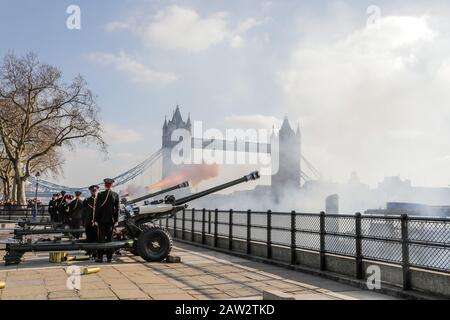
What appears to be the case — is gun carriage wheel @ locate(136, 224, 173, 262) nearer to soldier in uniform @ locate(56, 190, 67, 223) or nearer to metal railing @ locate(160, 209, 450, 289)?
metal railing @ locate(160, 209, 450, 289)

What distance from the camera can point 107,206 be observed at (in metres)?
10.7

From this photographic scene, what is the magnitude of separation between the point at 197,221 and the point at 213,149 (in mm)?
55529

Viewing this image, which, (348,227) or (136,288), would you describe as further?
(348,227)

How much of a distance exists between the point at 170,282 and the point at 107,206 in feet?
10.1

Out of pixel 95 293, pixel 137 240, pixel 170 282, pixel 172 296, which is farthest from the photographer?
pixel 137 240

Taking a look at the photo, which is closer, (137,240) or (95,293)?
(95,293)

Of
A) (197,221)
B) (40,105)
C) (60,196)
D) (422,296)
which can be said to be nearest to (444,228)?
(422,296)

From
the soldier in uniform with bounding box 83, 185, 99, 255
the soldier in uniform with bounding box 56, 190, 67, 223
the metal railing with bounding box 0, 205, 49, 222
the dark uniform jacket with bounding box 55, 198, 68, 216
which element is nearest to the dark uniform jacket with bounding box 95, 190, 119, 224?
the soldier in uniform with bounding box 83, 185, 99, 255

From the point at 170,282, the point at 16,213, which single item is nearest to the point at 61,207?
the point at 170,282

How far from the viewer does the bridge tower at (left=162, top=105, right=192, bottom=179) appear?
69812 millimetres

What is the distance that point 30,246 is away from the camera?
399 inches

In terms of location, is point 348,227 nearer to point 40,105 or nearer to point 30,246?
point 30,246

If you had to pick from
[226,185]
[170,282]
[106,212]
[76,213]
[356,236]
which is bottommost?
[170,282]

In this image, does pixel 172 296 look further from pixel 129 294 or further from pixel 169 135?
pixel 169 135
